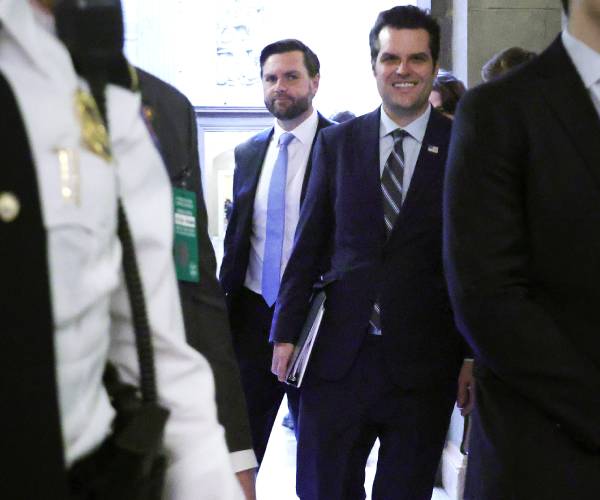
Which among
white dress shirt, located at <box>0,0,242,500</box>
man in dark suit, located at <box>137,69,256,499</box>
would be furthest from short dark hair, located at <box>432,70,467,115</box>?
white dress shirt, located at <box>0,0,242,500</box>

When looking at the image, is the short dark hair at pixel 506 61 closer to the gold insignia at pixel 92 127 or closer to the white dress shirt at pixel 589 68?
the white dress shirt at pixel 589 68

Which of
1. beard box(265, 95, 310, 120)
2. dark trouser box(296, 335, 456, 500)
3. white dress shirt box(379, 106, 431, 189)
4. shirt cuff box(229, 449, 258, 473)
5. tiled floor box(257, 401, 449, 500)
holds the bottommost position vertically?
tiled floor box(257, 401, 449, 500)

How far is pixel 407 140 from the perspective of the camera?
2.75 metres

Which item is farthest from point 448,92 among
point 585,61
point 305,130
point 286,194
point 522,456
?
point 522,456

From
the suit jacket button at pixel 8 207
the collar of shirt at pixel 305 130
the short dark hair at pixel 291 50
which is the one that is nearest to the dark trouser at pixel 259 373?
the collar of shirt at pixel 305 130

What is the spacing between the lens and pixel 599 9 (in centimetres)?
161

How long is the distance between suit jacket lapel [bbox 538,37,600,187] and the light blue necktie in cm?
174

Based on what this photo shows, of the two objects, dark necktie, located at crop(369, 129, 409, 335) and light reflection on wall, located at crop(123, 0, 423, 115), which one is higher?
light reflection on wall, located at crop(123, 0, 423, 115)

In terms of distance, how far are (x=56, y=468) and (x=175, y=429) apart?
0.23 metres

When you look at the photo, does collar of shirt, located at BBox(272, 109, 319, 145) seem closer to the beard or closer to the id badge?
the beard

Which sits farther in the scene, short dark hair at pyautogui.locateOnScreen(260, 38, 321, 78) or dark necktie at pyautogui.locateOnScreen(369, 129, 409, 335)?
short dark hair at pyautogui.locateOnScreen(260, 38, 321, 78)

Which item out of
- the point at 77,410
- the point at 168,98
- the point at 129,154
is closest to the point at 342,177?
the point at 168,98

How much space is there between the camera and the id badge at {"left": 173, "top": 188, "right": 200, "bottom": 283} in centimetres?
129

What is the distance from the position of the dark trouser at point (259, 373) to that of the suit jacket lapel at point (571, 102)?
1793 mm
